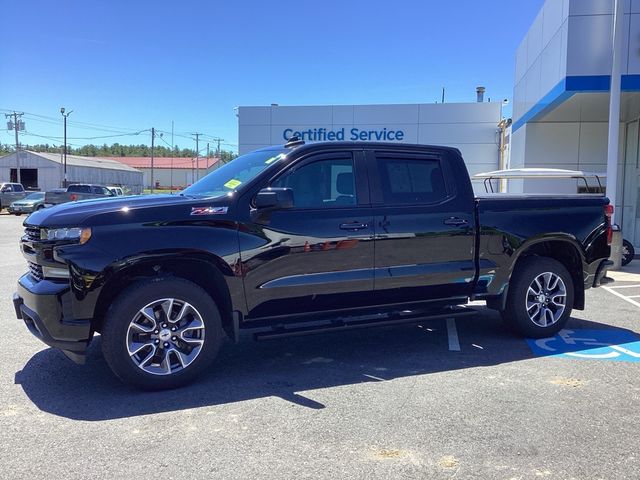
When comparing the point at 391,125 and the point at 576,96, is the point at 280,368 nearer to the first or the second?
the point at 576,96

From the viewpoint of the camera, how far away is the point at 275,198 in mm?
4598

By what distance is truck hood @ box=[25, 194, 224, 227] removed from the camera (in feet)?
14.1

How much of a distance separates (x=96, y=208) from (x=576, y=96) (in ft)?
40.2

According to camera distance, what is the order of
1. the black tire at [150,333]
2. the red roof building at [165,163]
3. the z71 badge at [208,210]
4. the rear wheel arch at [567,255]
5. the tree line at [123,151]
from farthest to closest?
the tree line at [123,151] < the red roof building at [165,163] < the rear wheel arch at [567,255] < the z71 badge at [208,210] < the black tire at [150,333]

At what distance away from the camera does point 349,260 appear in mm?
5078

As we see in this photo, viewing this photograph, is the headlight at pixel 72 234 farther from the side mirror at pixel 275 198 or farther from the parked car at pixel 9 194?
the parked car at pixel 9 194

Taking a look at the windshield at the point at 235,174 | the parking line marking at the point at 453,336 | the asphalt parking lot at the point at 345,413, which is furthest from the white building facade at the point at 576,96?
the windshield at the point at 235,174

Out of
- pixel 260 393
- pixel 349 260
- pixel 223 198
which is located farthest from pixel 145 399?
pixel 349 260

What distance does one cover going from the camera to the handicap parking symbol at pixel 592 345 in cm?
558

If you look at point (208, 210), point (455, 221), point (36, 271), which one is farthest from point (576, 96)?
point (36, 271)

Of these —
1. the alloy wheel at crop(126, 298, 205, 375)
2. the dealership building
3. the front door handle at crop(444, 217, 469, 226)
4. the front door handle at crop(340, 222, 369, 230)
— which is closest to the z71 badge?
the alloy wheel at crop(126, 298, 205, 375)

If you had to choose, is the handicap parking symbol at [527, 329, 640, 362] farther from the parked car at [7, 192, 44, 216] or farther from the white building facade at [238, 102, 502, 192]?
the parked car at [7, 192, 44, 216]

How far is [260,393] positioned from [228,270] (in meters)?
1.03

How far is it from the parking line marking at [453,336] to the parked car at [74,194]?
2739 cm
